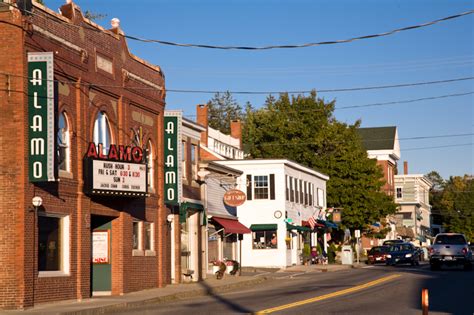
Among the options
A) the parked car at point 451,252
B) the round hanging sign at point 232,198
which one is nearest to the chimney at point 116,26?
the round hanging sign at point 232,198

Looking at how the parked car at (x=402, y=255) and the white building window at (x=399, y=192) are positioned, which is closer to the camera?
the parked car at (x=402, y=255)

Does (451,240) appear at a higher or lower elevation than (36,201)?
lower

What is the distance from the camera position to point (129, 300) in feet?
93.6

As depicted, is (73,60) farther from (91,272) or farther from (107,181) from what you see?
(91,272)

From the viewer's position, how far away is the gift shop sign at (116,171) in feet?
95.3

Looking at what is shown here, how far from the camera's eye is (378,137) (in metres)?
111

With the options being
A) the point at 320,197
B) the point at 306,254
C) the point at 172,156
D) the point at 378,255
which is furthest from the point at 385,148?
the point at 172,156

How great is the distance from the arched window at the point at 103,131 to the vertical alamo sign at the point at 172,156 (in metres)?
4.91

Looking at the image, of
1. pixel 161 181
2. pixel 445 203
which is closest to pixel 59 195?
pixel 161 181

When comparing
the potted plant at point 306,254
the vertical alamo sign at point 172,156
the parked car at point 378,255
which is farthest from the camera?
the parked car at point 378,255

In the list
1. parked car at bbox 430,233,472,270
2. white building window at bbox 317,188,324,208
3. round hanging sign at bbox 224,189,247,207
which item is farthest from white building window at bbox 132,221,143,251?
white building window at bbox 317,188,324,208

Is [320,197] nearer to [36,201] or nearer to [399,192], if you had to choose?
[36,201]

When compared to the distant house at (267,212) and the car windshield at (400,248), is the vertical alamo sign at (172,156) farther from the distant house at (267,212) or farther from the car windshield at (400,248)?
the car windshield at (400,248)

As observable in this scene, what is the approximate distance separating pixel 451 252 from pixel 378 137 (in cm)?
6330
